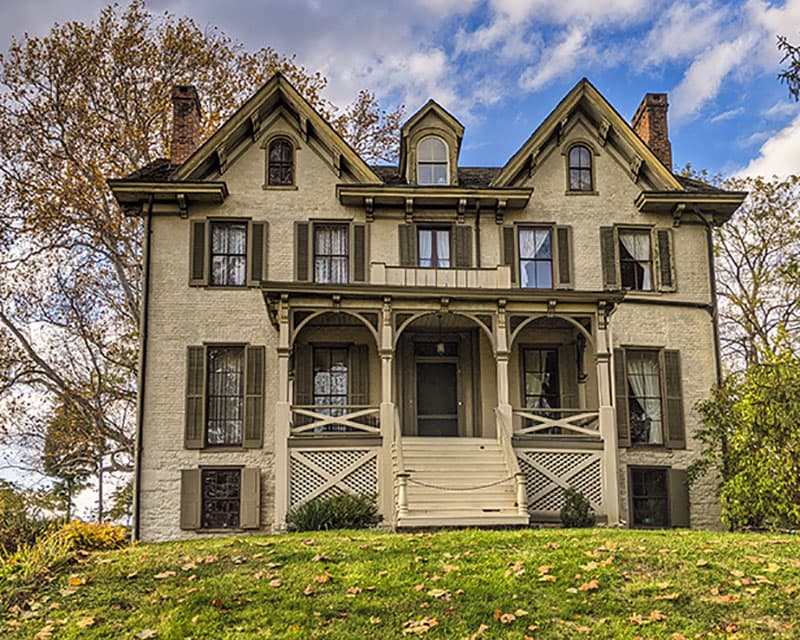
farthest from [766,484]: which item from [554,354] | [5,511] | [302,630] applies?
[5,511]

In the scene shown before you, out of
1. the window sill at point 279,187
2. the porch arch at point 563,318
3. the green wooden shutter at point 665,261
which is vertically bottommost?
the porch arch at point 563,318

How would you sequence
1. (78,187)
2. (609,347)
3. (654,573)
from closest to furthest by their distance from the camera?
(654,573)
(609,347)
(78,187)

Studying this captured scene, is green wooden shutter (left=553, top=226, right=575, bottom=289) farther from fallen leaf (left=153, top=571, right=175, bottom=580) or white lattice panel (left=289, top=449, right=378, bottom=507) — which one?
fallen leaf (left=153, top=571, right=175, bottom=580)

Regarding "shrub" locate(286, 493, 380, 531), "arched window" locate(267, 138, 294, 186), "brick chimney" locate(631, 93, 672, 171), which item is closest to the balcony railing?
"arched window" locate(267, 138, 294, 186)

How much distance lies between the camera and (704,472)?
65.1 feet

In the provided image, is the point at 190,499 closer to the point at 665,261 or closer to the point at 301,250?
the point at 301,250

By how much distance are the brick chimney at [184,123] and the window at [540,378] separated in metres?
9.49

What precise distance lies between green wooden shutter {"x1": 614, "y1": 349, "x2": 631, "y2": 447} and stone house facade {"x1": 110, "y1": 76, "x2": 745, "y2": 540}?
0.05 metres

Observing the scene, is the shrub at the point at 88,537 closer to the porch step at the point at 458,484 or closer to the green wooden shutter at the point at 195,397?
the green wooden shutter at the point at 195,397

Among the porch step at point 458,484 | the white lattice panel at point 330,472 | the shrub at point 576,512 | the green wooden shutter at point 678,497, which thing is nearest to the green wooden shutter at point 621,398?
the green wooden shutter at point 678,497

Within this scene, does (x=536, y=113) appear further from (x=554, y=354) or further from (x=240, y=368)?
(x=240, y=368)

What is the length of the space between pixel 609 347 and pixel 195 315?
9.03 meters

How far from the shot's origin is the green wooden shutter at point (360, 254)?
21.0 m

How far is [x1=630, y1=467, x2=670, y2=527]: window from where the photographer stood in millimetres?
20172
